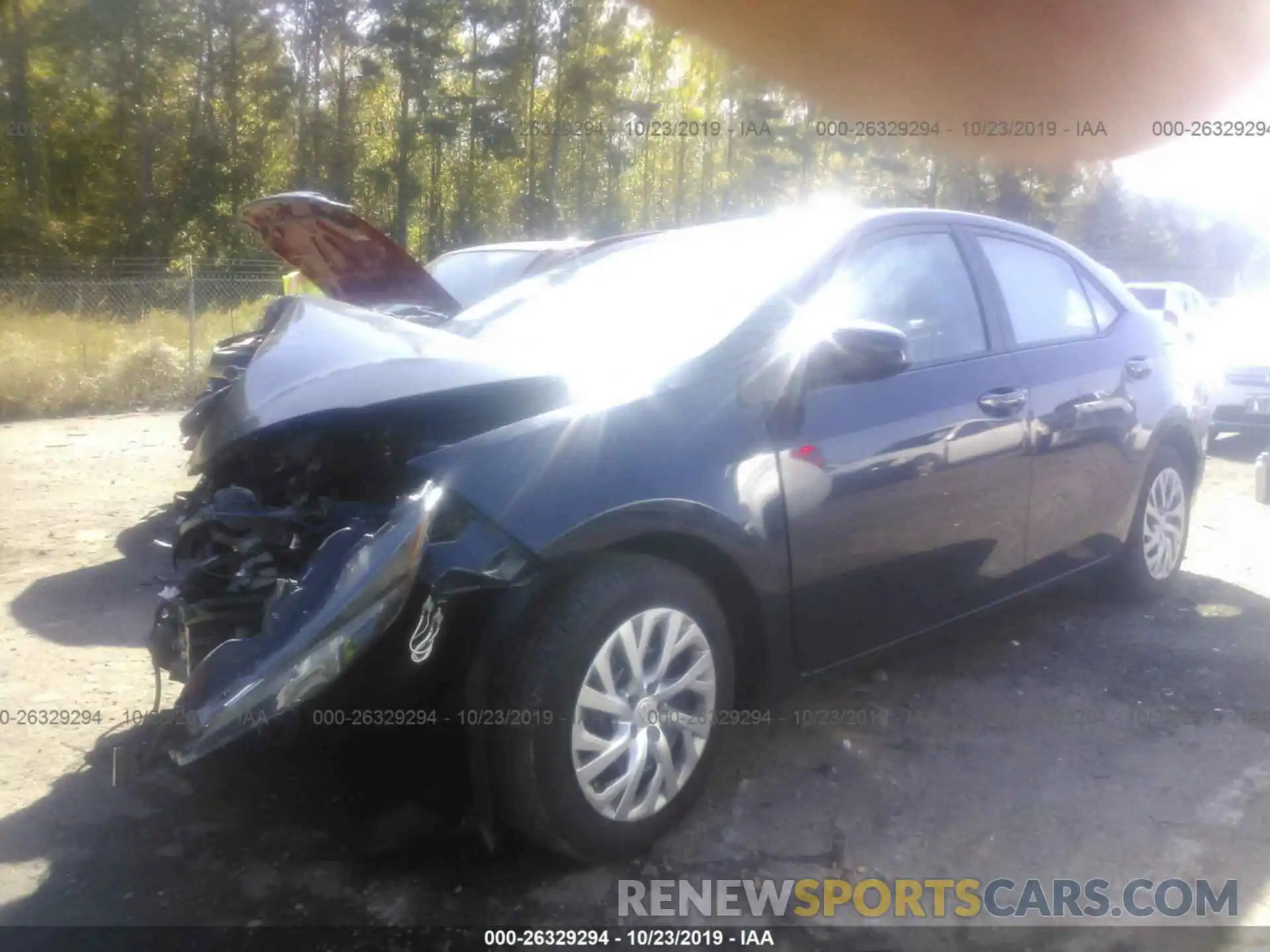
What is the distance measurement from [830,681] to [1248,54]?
9.91 metres

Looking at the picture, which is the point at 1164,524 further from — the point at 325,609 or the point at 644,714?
the point at 325,609

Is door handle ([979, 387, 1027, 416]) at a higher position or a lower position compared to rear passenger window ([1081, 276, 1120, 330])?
lower

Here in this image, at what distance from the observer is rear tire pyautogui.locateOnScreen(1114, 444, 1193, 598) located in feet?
15.5

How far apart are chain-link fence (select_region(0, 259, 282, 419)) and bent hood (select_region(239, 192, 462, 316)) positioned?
699cm

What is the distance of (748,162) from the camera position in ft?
103

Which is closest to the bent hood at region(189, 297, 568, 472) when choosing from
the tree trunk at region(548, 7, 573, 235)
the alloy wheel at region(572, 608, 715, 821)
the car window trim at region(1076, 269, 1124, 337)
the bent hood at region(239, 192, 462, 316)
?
the alloy wheel at region(572, 608, 715, 821)

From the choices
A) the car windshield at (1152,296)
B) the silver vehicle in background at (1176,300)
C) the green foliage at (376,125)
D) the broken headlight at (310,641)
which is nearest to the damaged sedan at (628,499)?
the broken headlight at (310,641)

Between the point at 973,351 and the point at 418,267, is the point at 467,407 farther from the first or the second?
the point at 418,267

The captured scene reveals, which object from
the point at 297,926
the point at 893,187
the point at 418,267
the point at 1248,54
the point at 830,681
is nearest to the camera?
the point at 297,926

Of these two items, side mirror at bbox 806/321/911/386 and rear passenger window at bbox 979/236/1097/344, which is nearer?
side mirror at bbox 806/321/911/386

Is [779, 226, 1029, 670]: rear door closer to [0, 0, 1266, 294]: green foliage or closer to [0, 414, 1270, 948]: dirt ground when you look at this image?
[0, 414, 1270, 948]: dirt ground

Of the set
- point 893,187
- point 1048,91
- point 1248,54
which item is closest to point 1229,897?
point 1248,54

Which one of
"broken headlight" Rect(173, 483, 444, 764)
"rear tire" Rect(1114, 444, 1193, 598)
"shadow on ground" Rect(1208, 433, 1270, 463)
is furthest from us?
"shadow on ground" Rect(1208, 433, 1270, 463)

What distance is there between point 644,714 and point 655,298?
4.60 feet
